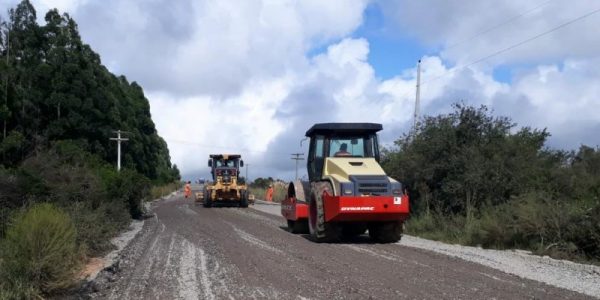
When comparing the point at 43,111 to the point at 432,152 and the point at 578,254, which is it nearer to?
the point at 432,152

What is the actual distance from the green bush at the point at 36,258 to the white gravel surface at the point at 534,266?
24.3 ft

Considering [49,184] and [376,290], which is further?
[49,184]

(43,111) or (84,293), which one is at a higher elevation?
(43,111)

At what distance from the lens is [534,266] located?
459 inches

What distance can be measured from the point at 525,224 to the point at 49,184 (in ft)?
38.3

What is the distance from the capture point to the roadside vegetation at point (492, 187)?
545 inches

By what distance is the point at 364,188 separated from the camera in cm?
1462

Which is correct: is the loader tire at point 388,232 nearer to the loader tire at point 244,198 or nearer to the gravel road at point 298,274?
the gravel road at point 298,274

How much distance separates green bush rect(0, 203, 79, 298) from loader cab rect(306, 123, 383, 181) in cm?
903

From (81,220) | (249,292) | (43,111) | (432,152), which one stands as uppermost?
(43,111)

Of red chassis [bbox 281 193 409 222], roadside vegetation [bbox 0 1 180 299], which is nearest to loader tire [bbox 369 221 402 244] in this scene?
red chassis [bbox 281 193 409 222]

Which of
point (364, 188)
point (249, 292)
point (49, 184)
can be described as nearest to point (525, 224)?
point (364, 188)

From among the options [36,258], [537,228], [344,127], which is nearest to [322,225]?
[344,127]

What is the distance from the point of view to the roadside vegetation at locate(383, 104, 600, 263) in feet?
45.4
